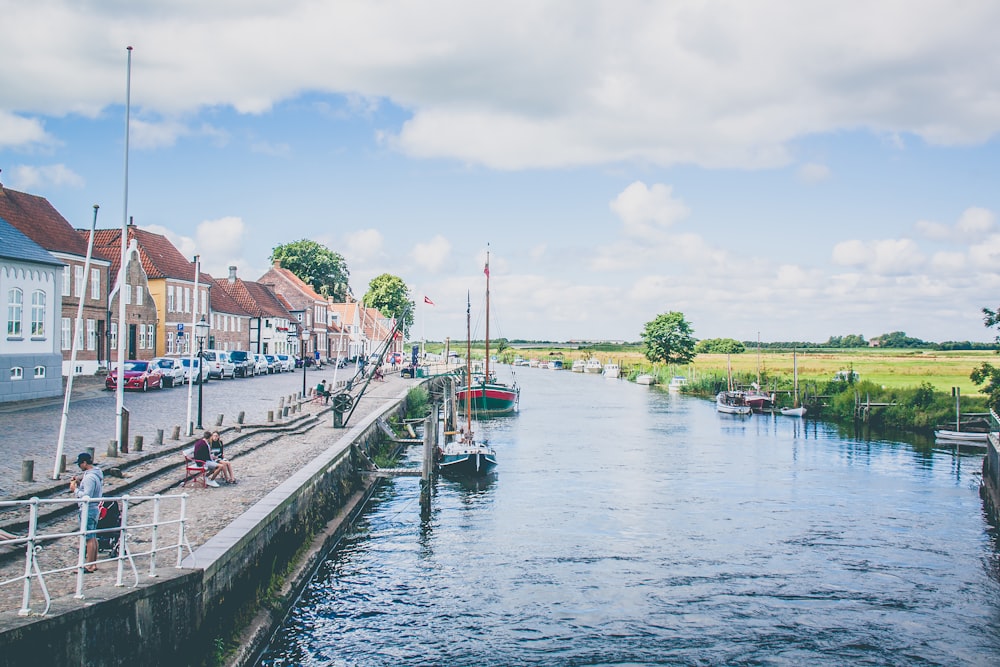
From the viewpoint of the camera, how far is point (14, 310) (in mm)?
35000

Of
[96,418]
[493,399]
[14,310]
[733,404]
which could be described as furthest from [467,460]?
[733,404]

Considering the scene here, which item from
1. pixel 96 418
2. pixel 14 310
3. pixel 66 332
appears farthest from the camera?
pixel 66 332

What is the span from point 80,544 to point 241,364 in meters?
55.5

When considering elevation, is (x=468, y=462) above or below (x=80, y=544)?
below

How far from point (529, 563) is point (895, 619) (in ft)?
26.1

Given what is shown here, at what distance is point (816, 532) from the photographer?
960 inches

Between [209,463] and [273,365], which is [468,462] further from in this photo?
[273,365]

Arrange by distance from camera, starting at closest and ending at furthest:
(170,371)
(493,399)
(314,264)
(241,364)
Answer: (170,371) → (241,364) → (493,399) → (314,264)

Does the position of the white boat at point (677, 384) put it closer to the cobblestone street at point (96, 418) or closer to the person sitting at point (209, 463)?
the cobblestone street at point (96, 418)

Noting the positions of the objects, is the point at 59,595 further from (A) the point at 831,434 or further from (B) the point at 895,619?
(A) the point at 831,434

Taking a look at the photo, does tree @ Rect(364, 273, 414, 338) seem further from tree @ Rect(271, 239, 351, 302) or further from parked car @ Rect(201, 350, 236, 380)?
parked car @ Rect(201, 350, 236, 380)

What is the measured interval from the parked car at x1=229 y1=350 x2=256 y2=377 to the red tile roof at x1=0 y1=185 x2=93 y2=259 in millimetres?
14127

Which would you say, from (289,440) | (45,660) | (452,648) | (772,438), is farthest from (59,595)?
(772,438)

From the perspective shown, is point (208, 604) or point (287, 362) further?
point (287, 362)
